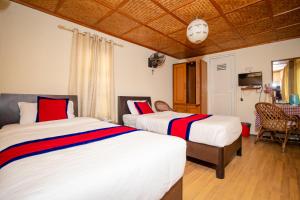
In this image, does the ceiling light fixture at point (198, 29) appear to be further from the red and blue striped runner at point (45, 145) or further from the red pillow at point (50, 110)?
the red pillow at point (50, 110)

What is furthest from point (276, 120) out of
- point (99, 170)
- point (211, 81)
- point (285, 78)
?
point (99, 170)

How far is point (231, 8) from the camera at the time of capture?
234cm

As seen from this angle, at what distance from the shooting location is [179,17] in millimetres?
2598

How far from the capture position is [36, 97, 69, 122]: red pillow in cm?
204

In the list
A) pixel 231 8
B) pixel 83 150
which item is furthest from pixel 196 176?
pixel 231 8

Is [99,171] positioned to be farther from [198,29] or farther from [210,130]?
[198,29]

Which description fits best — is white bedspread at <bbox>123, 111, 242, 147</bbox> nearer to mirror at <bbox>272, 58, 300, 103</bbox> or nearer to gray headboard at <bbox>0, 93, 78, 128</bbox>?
gray headboard at <bbox>0, 93, 78, 128</bbox>

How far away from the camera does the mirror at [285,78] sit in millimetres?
3504

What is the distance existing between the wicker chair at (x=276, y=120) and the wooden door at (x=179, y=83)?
2092 mm

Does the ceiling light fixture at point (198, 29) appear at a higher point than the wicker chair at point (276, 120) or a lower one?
higher

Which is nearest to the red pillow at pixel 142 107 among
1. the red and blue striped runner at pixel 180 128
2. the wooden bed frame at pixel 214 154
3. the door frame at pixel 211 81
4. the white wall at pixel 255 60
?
the red and blue striped runner at pixel 180 128

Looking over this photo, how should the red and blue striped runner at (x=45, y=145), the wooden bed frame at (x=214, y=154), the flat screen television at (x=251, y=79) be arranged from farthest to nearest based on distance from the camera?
the flat screen television at (x=251, y=79), the wooden bed frame at (x=214, y=154), the red and blue striped runner at (x=45, y=145)

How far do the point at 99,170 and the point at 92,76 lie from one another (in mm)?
2514

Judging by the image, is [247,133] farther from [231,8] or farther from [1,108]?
[1,108]
